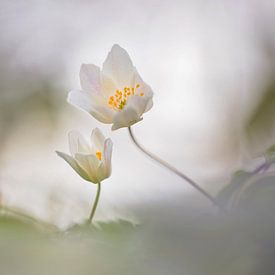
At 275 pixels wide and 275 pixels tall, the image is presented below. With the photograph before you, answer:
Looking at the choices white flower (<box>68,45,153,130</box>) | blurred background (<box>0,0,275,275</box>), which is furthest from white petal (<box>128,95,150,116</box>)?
blurred background (<box>0,0,275,275</box>)

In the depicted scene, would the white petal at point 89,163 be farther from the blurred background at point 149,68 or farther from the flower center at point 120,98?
the blurred background at point 149,68

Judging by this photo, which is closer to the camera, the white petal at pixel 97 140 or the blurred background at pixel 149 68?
the white petal at pixel 97 140

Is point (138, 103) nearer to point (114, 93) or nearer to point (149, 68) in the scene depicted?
point (114, 93)

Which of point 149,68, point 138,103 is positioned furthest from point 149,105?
point 149,68

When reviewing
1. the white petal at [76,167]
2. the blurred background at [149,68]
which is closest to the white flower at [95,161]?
the white petal at [76,167]

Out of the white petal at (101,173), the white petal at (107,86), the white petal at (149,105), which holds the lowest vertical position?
the white petal at (101,173)

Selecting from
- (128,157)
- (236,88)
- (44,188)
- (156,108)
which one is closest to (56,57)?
(156,108)

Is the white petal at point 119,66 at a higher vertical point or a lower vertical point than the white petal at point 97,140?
higher
